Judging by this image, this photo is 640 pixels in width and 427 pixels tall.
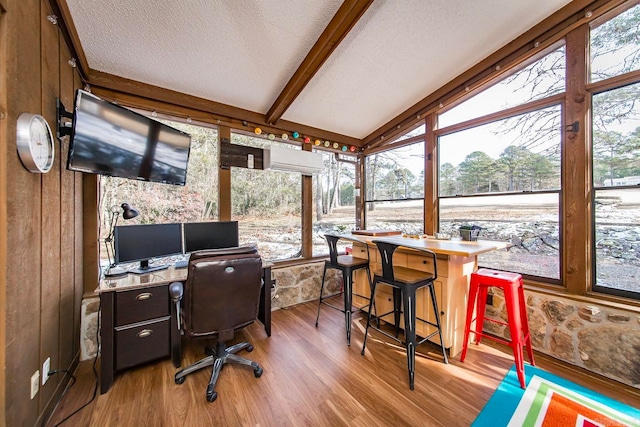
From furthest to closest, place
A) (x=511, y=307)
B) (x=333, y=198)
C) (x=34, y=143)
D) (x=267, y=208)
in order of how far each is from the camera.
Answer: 1. (x=333, y=198)
2. (x=267, y=208)
3. (x=511, y=307)
4. (x=34, y=143)

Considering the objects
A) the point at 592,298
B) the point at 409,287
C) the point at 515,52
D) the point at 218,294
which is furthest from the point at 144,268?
the point at 515,52

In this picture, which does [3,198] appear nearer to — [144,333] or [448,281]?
[144,333]

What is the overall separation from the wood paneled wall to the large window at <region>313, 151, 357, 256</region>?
267 cm

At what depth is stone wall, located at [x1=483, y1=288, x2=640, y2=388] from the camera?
1728 mm

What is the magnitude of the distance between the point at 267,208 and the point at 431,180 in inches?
89.4

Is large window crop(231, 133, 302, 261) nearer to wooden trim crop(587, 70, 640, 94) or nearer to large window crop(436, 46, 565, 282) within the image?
large window crop(436, 46, 565, 282)

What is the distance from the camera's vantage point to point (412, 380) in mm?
1736

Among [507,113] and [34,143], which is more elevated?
[507,113]

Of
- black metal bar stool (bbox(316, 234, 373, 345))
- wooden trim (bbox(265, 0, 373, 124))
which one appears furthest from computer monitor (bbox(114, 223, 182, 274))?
wooden trim (bbox(265, 0, 373, 124))

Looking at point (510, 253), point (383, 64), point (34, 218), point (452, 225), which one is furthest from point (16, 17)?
point (510, 253)

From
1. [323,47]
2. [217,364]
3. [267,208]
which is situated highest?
[323,47]

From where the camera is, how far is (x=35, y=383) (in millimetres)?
1333

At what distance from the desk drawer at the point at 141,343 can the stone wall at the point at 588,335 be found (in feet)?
10.6

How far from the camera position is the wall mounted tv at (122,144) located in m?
1.59
